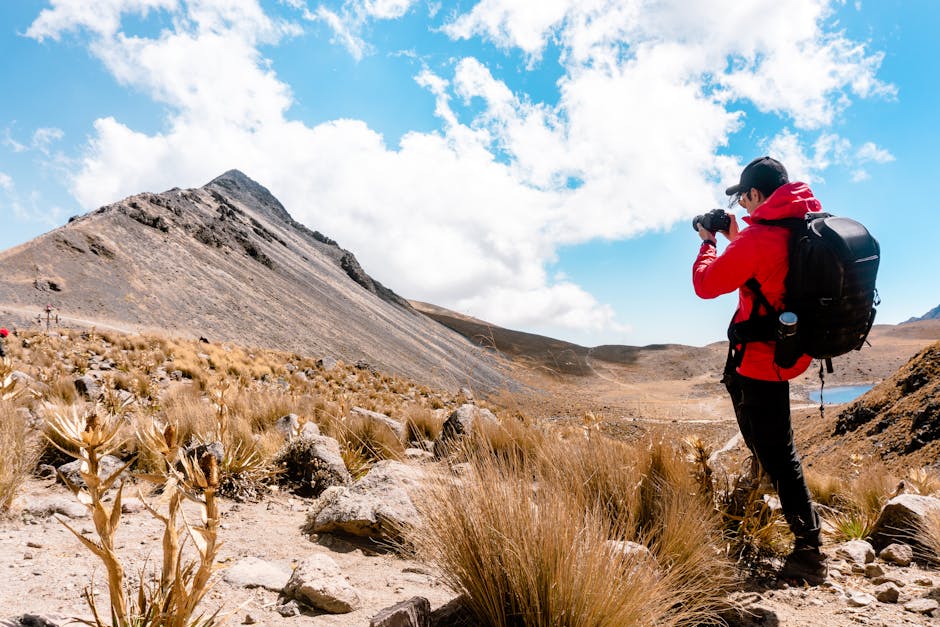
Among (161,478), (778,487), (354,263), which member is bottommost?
(778,487)

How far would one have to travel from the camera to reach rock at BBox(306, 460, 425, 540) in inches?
130

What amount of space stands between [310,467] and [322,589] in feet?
7.62

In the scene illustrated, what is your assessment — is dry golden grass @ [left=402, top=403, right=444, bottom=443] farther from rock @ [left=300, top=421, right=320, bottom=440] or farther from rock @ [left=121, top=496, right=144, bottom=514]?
rock @ [left=121, top=496, right=144, bottom=514]

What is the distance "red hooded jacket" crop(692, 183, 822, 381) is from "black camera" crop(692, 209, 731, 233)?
1.33 feet

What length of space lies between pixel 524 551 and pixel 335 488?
2.33 meters

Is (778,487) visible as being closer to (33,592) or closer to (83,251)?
(33,592)

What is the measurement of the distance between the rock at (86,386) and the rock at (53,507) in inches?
222

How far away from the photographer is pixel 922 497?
3.18 meters

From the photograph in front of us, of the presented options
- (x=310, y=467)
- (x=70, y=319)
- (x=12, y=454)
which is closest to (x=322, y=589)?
(x=310, y=467)

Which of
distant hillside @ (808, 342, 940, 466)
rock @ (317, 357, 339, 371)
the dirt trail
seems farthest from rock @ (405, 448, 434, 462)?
the dirt trail

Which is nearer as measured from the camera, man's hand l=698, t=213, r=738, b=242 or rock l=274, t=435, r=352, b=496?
man's hand l=698, t=213, r=738, b=242

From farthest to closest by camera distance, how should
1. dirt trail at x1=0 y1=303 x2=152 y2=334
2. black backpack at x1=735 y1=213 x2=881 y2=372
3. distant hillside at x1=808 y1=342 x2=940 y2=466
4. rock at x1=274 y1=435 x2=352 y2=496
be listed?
dirt trail at x1=0 y1=303 x2=152 y2=334, distant hillside at x1=808 y1=342 x2=940 y2=466, rock at x1=274 y1=435 x2=352 y2=496, black backpack at x1=735 y1=213 x2=881 y2=372

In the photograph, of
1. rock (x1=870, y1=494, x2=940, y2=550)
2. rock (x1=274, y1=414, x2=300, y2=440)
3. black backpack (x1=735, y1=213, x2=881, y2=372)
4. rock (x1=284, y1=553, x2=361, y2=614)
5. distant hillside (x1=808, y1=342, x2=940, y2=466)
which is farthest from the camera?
rock (x1=274, y1=414, x2=300, y2=440)

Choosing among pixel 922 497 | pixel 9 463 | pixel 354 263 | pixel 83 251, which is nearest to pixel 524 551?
pixel 922 497
